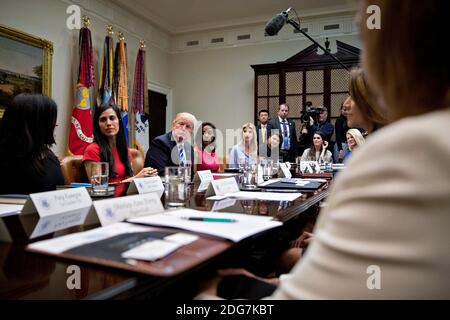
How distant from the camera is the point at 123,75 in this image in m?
5.34

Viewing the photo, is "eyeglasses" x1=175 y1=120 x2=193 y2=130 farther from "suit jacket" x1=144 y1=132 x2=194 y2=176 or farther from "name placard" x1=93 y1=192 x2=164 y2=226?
"name placard" x1=93 y1=192 x2=164 y2=226

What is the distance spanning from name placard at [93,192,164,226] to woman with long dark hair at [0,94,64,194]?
0.87 m

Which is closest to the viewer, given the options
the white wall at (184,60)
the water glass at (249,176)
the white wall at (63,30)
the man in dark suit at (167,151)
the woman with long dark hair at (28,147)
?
the woman with long dark hair at (28,147)

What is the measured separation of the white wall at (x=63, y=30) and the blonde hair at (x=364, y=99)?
13.7ft

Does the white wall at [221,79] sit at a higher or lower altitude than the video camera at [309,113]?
higher

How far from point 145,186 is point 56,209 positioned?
55 cm

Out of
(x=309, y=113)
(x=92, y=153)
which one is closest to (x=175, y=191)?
(x=92, y=153)

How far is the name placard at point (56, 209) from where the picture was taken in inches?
34.4

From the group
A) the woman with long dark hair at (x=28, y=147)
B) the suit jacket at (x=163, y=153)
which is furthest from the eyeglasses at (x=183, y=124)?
the woman with long dark hair at (x=28, y=147)

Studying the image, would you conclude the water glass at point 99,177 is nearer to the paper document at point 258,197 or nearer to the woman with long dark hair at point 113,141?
the paper document at point 258,197

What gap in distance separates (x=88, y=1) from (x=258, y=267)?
5326 mm

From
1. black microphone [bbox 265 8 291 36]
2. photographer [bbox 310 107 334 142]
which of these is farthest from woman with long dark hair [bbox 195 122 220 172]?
photographer [bbox 310 107 334 142]

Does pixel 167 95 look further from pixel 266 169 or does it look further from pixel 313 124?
pixel 266 169
